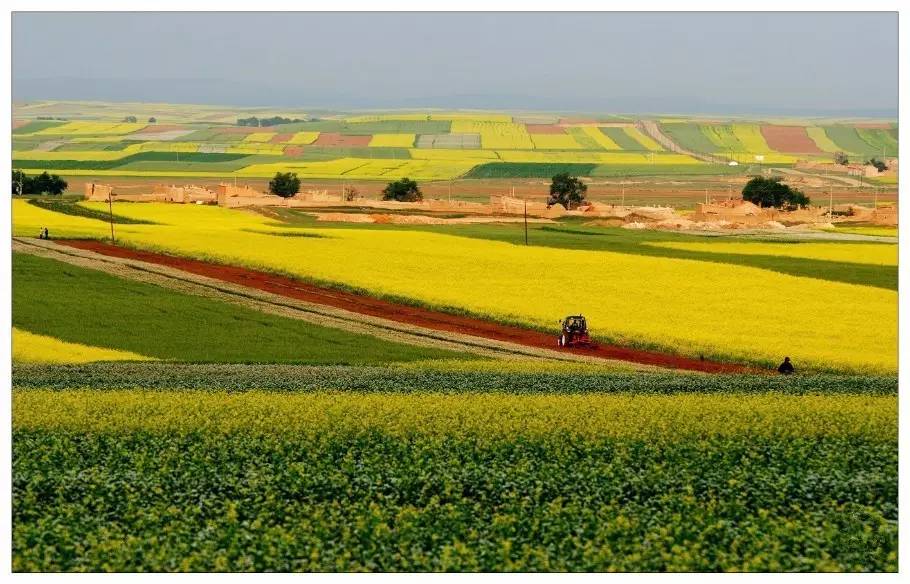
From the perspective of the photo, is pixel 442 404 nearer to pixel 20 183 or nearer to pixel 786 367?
pixel 786 367

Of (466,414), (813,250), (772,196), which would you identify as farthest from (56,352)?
(772,196)

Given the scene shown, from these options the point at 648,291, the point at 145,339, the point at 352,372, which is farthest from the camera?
the point at 648,291

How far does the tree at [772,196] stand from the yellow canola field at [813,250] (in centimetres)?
3938

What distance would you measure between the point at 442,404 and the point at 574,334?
54.2 feet

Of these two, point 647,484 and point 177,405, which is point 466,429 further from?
point 177,405

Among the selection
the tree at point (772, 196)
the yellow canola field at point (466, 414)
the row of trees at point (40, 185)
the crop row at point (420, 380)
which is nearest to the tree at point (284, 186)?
the row of trees at point (40, 185)

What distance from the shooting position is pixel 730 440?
22.3m

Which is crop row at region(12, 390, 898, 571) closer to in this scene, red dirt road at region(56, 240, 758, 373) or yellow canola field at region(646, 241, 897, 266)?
red dirt road at region(56, 240, 758, 373)

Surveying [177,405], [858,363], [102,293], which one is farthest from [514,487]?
[102,293]

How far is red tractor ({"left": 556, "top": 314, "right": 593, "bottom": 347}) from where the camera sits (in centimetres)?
4247

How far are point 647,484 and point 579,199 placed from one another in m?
95.3

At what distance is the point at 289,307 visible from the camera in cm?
4769

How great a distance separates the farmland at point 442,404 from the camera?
17.5 meters

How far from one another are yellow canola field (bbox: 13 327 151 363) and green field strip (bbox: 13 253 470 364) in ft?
1.71
